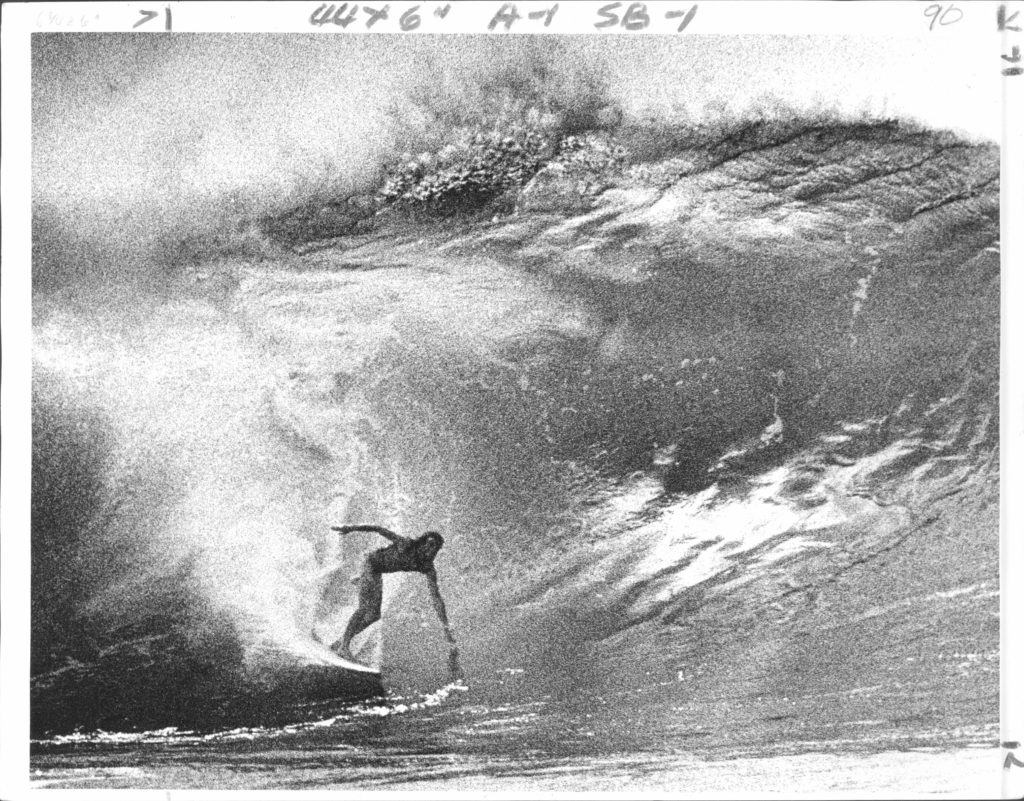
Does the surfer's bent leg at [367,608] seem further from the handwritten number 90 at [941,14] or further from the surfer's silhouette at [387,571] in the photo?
the handwritten number 90 at [941,14]

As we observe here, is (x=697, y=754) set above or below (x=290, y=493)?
below

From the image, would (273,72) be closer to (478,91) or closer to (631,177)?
(478,91)

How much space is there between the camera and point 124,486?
6.31 feet

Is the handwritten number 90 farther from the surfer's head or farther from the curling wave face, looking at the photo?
the surfer's head

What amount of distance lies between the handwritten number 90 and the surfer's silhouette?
1505mm

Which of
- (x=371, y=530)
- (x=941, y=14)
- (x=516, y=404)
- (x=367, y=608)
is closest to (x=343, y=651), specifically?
(x=367, y=608)

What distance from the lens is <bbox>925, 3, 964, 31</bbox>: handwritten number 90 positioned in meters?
1.89

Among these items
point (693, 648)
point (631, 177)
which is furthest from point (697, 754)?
point (631, 177)

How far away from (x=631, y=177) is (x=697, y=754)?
1230 millimetres

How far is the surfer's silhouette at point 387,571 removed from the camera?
190 centimetres

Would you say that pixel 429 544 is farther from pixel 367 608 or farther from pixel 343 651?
pixel 343 651

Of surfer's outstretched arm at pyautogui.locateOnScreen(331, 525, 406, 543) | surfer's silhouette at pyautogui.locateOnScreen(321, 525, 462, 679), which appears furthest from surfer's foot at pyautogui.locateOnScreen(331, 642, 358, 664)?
surfer's outstretched arm at pyautogui.locateOnScreen(331, 525, 406, 543)

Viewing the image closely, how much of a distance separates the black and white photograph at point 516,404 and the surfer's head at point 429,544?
0.02 metres

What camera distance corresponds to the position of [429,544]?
6.25ft
